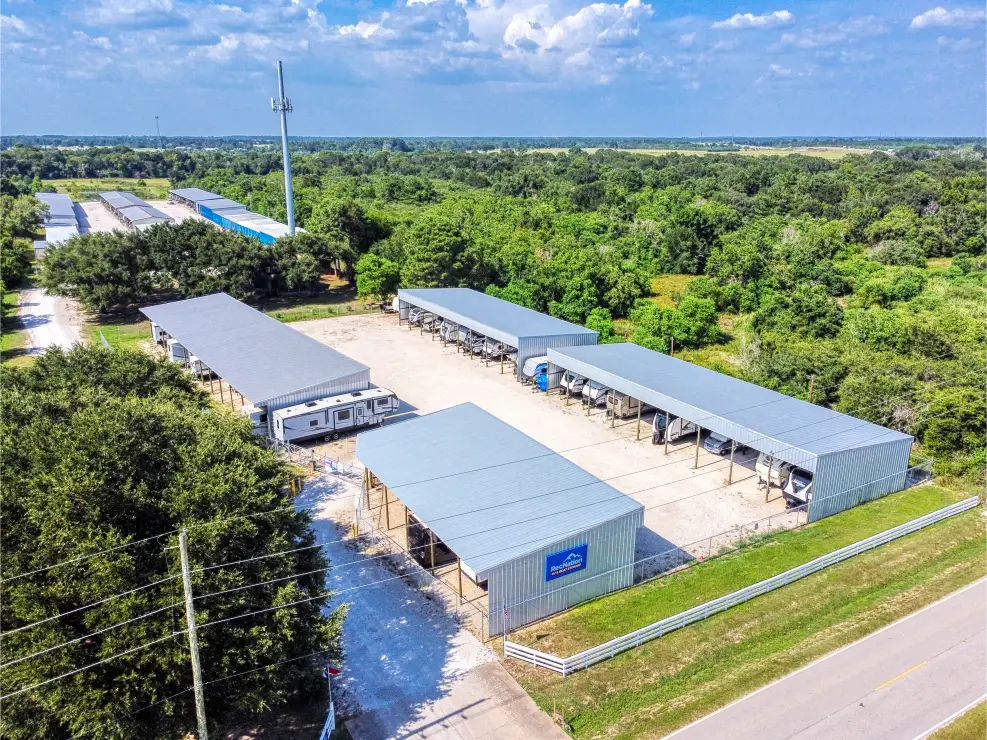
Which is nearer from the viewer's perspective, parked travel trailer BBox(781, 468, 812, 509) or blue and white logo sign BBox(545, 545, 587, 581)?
blue and white logo sign BBox(545, 545, 587, 581)

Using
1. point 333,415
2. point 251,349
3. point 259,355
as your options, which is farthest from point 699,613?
point 251,349

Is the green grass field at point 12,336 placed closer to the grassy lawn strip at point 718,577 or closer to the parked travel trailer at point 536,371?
the parked travel trailer at point 536,371

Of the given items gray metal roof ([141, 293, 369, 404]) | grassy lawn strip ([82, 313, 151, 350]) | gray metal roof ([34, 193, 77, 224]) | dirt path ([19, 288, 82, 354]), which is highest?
gray metal roof ([34, 193, 77, 224])

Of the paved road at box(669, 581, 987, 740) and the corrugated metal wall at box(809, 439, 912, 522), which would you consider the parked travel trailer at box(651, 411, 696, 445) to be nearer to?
the corrugated metal wall at box(809, 439, 912, 522)

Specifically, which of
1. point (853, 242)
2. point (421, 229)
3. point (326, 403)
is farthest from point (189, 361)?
point (853, 242)

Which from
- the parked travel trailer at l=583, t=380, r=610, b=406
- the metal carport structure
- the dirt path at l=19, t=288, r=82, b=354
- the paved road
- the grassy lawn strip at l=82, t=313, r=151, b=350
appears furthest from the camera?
the grassy lawn strip at l=82, t=313, r=151, b=350

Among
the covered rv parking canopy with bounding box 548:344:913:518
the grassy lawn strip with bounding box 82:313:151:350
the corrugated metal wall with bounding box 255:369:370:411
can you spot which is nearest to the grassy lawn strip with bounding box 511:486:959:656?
the covered rv parking canopy with bounding box 548:344:913:518

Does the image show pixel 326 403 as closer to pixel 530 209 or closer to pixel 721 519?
pixel 721 519
